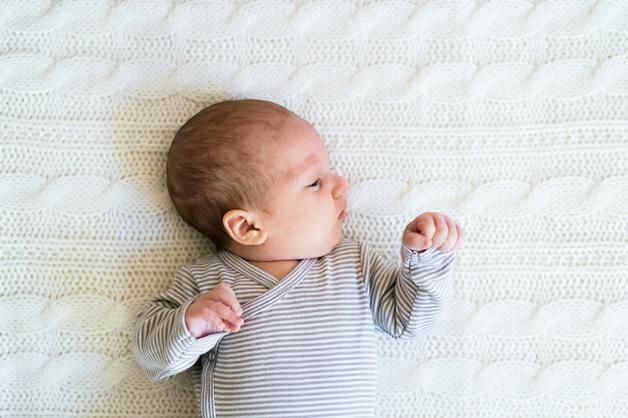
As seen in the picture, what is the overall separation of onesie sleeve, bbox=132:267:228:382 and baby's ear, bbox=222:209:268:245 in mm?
132

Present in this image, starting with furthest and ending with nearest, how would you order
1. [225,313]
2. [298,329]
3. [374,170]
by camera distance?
1. [374,170]
2. [298,329]
3. [225,313]

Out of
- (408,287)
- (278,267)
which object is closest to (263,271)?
(278,267)

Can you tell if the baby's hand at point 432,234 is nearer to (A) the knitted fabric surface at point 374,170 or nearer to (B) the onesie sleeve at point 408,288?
(B) the onesie sleeve at point 408,288

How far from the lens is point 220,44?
126 centimetres

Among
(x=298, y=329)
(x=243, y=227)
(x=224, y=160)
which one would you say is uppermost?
(x=224, y=160)

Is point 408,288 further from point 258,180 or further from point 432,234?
point 258,180

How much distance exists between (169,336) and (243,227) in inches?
8.9

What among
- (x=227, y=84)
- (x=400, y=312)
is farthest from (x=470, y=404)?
(x=227, y=84)

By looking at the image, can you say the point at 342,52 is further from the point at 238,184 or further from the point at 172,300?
the point at 172,300

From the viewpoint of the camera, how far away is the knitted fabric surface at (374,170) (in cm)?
122

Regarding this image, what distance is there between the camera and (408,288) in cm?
112

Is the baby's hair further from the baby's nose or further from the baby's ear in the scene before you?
the baby's nose

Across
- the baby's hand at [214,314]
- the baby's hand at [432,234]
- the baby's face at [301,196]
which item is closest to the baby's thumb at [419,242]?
the baby's hand at [432,234]

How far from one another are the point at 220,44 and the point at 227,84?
0.08 m
